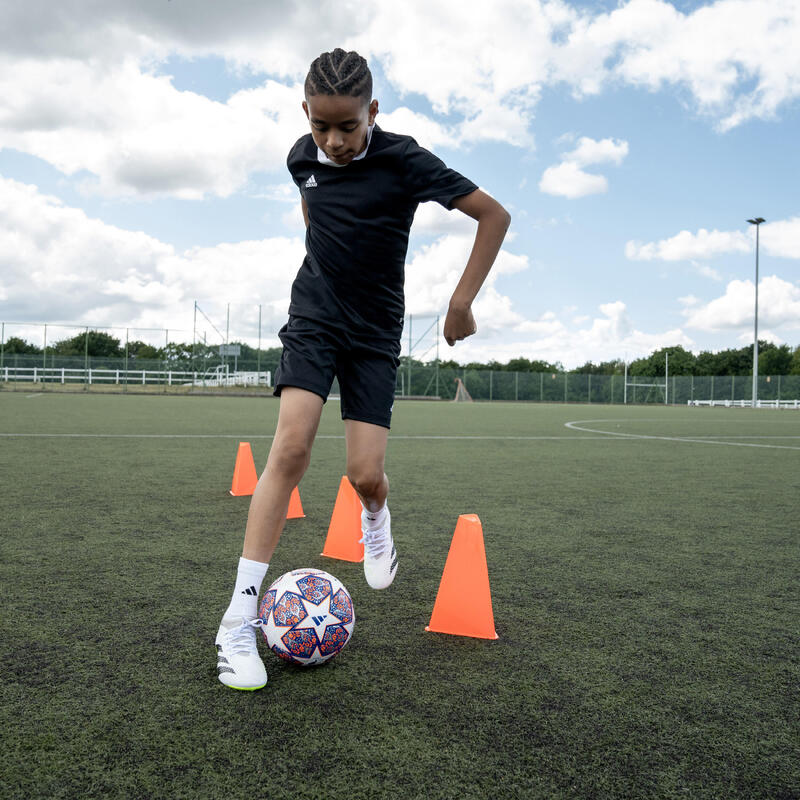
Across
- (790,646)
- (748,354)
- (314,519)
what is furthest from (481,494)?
(748,354)

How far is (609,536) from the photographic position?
4.21 m

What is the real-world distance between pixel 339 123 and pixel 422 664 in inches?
69.2

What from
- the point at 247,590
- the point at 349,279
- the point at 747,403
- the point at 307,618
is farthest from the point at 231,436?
the point at 747,403

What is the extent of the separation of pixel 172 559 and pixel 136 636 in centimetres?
104

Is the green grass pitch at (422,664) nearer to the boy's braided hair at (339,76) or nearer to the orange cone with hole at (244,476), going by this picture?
the orange cone with hole at (244,476)

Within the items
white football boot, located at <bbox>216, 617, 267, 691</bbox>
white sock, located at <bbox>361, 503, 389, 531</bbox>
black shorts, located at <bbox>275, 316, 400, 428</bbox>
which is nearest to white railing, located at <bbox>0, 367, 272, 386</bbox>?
white sock, located at <bbox>361, 503, 389, 531</bbox>

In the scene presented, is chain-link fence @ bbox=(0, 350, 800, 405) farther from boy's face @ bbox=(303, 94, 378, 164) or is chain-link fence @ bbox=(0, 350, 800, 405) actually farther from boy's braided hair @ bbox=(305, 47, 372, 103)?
boy's braided hair @ bbox=(305, 47, 372, 103)

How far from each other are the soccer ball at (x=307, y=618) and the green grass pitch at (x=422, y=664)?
0.07 metres

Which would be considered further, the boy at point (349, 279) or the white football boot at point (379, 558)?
the white football boot at point (379, 558)

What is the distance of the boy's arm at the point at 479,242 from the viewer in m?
2.65

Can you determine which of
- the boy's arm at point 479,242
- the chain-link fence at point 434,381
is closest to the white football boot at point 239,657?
the boy's arm at point 479,242

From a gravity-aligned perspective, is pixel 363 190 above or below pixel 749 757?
above

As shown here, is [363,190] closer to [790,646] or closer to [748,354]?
[790,646]

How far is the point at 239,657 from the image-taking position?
2172mm
